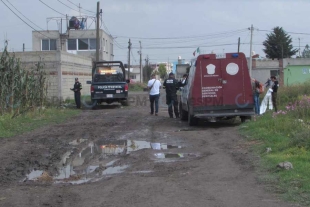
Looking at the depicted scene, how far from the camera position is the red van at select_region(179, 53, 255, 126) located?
604 inches

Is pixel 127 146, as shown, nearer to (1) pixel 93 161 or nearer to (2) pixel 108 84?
(1) pixel 93 161

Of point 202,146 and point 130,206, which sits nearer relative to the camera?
point 130,206

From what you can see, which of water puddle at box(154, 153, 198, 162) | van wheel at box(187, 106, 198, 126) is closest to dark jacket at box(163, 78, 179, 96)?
van wheel at box(187, 106, 198, 126)

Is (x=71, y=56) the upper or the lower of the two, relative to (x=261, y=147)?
upper

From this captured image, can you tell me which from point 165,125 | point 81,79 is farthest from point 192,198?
point 81,79

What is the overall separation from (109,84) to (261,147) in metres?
16.9

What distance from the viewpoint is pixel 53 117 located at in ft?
66.7

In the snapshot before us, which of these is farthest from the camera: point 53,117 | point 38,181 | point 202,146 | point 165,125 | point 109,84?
point 109,84

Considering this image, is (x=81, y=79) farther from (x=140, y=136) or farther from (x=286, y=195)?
(x=286, y=195)

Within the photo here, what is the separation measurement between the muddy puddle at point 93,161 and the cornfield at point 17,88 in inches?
222

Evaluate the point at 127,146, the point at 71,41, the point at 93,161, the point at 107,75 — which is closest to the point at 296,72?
the point at 71,41

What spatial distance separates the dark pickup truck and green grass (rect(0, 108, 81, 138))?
376 centimetres

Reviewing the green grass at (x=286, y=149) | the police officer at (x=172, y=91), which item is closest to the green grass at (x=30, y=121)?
the police officer at (x=172, y=91)

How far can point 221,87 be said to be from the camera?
50.4 feet
